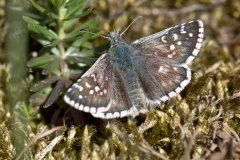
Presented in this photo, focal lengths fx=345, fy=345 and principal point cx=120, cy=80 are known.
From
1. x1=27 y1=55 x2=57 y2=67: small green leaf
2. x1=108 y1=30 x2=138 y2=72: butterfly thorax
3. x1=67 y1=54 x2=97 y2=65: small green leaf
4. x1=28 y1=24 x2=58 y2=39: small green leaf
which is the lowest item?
x1=108 y1=30 x2=138 y2=72: butterfly thorax

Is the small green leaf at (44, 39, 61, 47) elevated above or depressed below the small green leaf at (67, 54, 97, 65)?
above

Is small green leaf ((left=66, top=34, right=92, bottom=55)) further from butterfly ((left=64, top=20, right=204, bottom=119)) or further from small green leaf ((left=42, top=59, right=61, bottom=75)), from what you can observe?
butterfly ((left=64, top=20, right=204, bottom=119))

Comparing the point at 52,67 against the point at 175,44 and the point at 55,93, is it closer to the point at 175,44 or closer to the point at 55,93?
the point at 55,93

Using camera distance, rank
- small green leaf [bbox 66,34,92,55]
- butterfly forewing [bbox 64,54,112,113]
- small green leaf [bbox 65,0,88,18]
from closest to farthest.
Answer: butterfly forewing [bbox 64,54,112,113], small green leaf [bbox 65,0,88,18], small green leaf [bbox 66,34,92,55]

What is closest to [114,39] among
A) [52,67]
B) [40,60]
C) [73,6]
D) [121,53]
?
[121,53]

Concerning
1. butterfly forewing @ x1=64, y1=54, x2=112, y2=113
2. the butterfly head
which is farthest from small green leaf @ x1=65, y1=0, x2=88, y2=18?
butterfly forewing @ x1=64, y1=54, x2=112, y2=113

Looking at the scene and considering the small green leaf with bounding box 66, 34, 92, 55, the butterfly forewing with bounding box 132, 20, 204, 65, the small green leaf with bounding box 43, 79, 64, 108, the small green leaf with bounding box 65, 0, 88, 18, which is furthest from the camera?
the small green leaf with bounding box 66, 34, 92, 55
